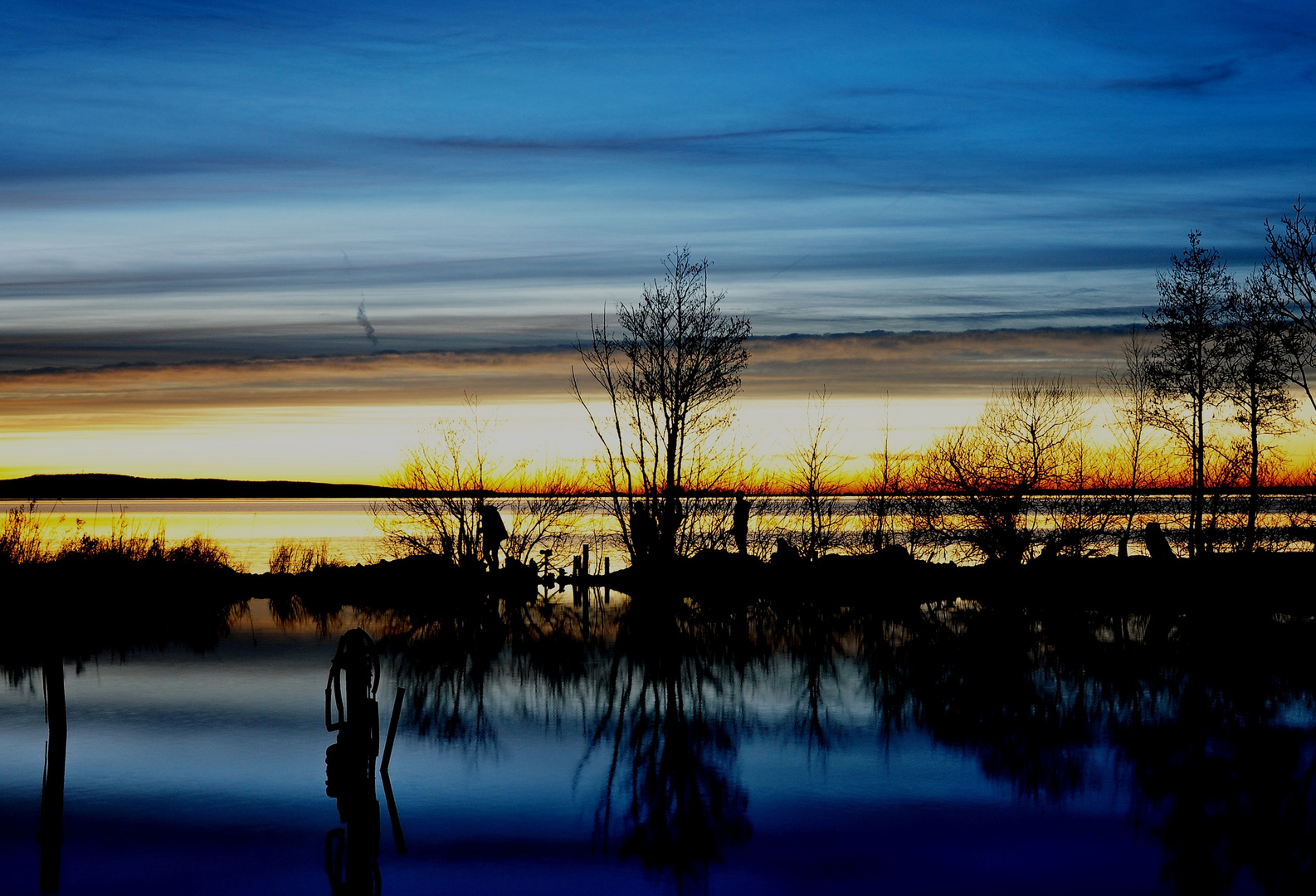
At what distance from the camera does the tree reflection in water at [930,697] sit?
12727mm

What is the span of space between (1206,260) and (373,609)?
1133 inches

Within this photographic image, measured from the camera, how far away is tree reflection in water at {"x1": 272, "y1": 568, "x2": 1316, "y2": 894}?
1273 cm

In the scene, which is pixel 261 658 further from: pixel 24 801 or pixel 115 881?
pixel 115 881

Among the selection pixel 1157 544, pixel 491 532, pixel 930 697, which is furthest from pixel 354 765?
Result: pixel 1157 544

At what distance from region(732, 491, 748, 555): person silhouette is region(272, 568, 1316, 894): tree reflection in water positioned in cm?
437

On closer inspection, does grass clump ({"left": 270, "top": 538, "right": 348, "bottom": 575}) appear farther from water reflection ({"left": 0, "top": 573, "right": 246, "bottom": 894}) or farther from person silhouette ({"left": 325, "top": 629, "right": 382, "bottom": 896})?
person silhouette ({"left": 325, "top": 629, "right": 382, "bottom": 896})

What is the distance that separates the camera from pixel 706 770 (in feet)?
49.9

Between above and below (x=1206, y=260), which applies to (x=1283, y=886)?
below

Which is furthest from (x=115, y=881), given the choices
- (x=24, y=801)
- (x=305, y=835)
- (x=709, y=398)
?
(x=709, y=398)

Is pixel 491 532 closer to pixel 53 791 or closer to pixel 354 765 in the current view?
pixel 53 791

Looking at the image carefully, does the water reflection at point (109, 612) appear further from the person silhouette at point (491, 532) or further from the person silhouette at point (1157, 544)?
the person silhouette at point (1157, 544)

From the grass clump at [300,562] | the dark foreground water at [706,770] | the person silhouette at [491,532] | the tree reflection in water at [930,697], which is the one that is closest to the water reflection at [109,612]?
the dark foreground water at [706,770]

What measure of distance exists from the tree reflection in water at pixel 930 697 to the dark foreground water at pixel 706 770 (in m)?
0.08

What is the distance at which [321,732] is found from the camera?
56.5 feet
